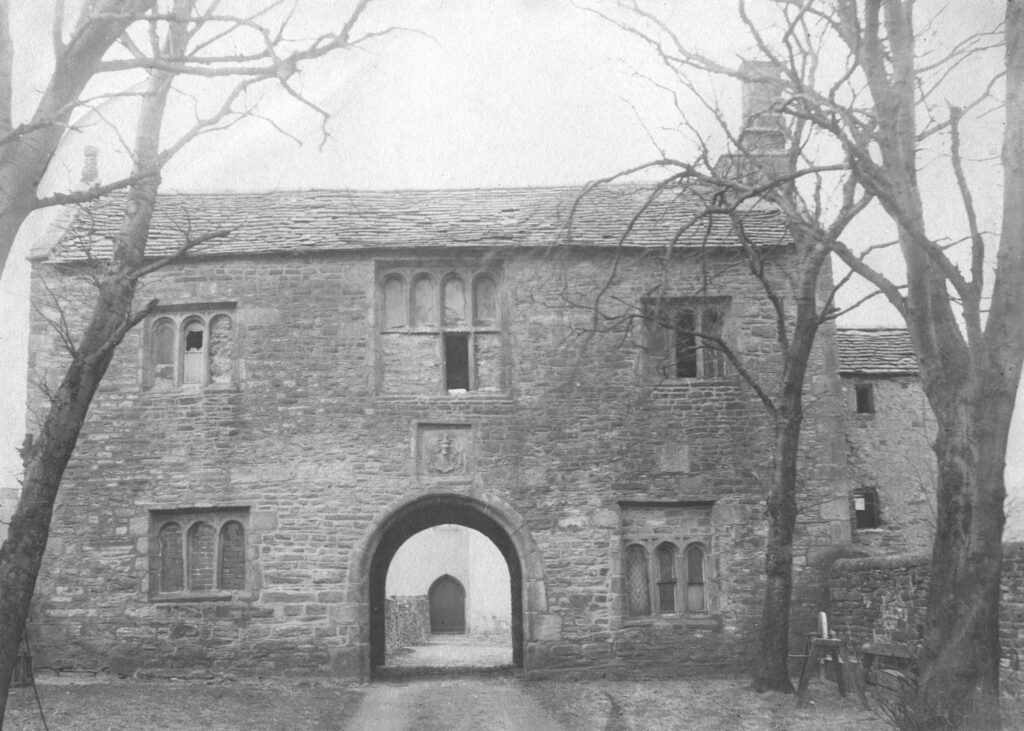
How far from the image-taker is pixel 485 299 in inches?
628

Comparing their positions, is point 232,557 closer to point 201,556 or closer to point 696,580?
point 201,556

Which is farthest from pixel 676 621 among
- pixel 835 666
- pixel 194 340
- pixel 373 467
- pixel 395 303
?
pixel 194 340

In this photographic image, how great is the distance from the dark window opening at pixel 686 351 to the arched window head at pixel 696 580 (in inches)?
102

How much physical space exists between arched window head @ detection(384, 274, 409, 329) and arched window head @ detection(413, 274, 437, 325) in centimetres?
15

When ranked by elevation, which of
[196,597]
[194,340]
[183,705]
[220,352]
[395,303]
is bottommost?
[183,705]

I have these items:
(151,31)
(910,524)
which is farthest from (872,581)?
(151,31)

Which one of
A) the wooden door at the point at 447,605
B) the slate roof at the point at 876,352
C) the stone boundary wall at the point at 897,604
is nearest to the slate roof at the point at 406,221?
the slate roof at the point at 876,352

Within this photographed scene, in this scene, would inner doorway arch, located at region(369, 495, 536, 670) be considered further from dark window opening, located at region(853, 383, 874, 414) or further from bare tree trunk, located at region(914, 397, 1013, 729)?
bare tree trunk, located at region(914, 397, 1013, 729)

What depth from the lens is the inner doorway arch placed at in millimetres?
15109

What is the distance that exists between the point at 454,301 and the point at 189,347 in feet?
13.1

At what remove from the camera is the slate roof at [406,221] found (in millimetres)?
15797

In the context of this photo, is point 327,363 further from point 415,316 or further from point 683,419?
point 683,419

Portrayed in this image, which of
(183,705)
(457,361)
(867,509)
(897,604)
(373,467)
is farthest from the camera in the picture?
(867,509)

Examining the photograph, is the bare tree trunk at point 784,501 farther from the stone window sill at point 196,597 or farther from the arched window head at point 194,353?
the arched window head at point 194,353
